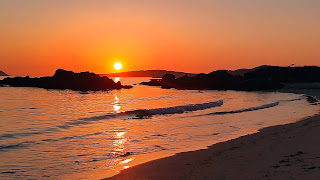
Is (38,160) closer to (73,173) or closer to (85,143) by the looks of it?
(73,173)

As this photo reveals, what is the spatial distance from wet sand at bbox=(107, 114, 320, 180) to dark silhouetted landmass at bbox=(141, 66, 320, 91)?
83.7m

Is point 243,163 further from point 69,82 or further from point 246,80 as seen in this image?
point 246,80

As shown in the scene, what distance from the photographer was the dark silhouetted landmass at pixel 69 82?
83.7 meters

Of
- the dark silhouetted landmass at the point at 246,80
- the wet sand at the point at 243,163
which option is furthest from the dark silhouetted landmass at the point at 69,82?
the wet sand at the point at 243,163

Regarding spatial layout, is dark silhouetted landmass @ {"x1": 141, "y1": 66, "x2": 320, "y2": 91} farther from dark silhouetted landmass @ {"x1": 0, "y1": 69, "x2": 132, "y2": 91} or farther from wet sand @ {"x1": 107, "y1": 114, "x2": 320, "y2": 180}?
wet sand @ {"x1": 107, "y1": 114, "x2": 320, "y2": 180}

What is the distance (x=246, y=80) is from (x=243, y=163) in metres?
101

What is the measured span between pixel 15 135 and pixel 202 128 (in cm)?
1062

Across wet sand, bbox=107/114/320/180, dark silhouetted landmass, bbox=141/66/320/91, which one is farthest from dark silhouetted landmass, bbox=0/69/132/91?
wet sand, bbox=107/114/320/180

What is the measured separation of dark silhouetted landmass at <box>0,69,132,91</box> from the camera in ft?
275

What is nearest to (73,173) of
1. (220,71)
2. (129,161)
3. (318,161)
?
(129,161)

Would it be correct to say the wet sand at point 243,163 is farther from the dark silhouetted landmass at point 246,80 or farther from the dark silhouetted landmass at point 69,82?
the dark silhouetted landmass at point 246,80

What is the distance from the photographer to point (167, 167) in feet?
32.0

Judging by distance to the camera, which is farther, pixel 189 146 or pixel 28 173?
pixel 189 146

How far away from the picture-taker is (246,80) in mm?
106812
